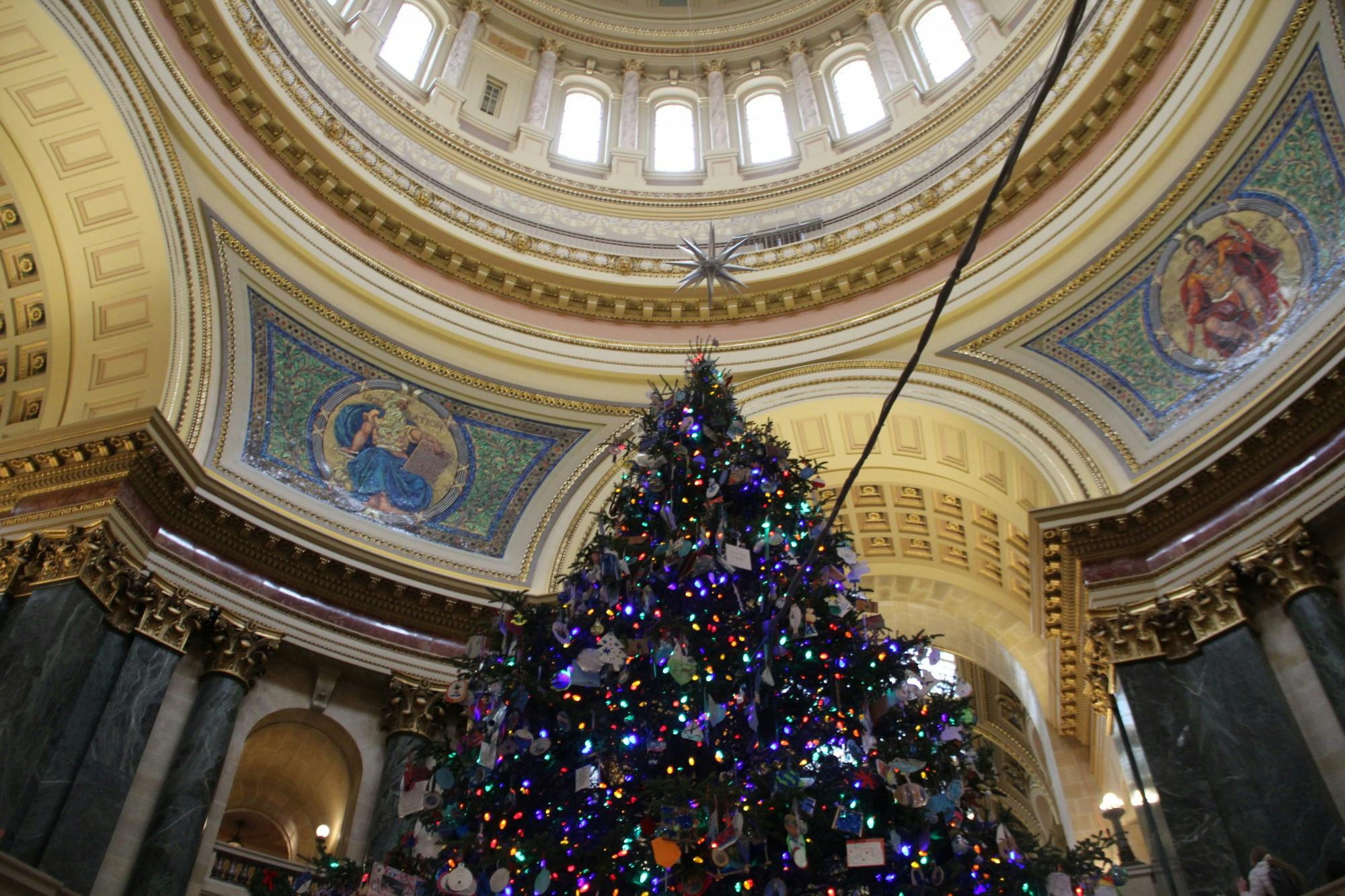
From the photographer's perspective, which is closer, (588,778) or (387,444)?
(588,778)

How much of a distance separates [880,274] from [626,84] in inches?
311

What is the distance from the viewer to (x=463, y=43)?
19234mm

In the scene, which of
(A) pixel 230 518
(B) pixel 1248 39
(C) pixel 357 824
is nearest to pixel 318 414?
(A) pixel 230 518

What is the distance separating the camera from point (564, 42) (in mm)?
20875

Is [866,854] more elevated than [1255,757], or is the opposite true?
[1255,757]

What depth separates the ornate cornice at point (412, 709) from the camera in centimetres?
1179

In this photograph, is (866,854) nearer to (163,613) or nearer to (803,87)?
(163,613)

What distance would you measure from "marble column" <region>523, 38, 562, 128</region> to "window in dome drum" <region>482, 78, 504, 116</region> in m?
0.57

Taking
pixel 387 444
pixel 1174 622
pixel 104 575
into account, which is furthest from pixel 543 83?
pixel 1174 622

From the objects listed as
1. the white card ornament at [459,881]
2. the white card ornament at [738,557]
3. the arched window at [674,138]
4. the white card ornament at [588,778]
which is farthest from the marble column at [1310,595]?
the arched window at [674,138]

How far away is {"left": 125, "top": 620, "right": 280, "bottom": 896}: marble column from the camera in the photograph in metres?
9.40

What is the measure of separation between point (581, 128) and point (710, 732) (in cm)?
1528

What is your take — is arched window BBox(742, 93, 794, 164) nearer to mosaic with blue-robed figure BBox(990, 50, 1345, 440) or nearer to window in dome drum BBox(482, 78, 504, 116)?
window in dome drum BBox(482, 78, 504, 116)

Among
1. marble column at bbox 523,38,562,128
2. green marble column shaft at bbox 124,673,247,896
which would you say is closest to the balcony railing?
green marble column shaft at bbox 124,673,247,896
